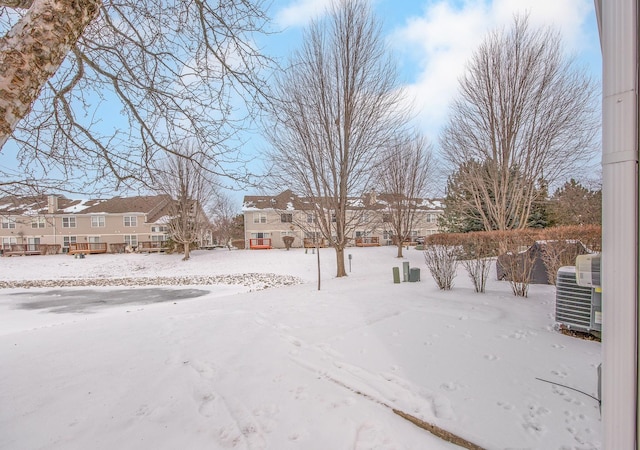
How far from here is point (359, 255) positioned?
2395 cm

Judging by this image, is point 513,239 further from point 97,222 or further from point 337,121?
point 97,222

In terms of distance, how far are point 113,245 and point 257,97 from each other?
35058 mm

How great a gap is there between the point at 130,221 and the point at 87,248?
582 cm

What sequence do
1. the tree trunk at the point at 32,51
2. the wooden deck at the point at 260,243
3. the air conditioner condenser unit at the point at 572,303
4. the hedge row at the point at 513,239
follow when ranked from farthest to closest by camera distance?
1. the wooden deck at the point at 260,243
2. the hedge row at the point at 513,239
3. the air conditioner condenser unit at the point at 572,303
4. the tree trunk at the point at 32,51

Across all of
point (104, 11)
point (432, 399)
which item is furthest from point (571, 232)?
point (104, 11)

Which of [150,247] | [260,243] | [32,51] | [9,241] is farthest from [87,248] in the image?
[32,51]

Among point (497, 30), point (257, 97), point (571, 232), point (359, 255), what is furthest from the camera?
point (359, 255)

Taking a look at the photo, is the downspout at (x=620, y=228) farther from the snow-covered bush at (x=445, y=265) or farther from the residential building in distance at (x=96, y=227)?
the residential building in distance at (x=96, y=227)

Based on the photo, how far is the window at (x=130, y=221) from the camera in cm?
3734

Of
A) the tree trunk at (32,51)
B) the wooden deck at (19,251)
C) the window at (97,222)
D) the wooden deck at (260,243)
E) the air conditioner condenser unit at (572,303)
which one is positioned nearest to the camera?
the tree trunk at (32,51)

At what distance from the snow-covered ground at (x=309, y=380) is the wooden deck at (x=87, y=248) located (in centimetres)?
3055

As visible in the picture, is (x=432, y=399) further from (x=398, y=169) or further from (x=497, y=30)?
(x=398, y=169)

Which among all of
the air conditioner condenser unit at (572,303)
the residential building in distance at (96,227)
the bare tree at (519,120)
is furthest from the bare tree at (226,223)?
the air conditioner condenser unit at (572,303)

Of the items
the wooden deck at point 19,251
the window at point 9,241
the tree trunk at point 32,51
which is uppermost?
the tree trunk at point 32,51
